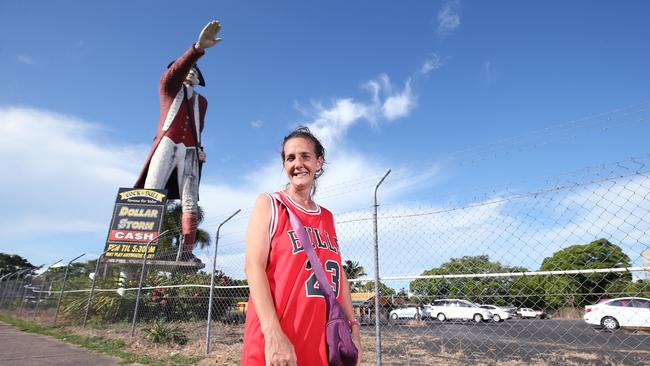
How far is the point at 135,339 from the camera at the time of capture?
7238mm

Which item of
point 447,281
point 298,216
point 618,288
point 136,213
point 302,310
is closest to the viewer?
point 302,310

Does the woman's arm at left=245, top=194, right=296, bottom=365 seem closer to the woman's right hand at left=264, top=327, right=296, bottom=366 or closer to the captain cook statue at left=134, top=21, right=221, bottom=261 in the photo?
the woman's right hand at left=264, top=327, right=296, bottom=366

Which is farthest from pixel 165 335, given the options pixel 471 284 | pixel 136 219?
pixel 136 219

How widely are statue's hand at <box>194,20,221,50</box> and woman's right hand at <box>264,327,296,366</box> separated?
11658 mm

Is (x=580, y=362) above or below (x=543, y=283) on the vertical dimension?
below

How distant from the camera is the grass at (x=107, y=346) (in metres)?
5.43

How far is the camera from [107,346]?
261 inches

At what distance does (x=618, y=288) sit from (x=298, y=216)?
11.8 feet

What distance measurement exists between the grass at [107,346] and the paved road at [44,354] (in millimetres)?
182

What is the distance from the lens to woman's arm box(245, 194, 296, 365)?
46.9 inches

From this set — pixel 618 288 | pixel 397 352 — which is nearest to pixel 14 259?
pixel 397 352

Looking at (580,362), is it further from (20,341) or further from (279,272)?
(20,341)

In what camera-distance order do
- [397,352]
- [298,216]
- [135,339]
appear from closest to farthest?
[298,216], [397,352], [135,339]

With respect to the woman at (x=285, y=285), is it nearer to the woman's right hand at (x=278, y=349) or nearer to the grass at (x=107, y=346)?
the woman's right hand at (x=278, y=349)
